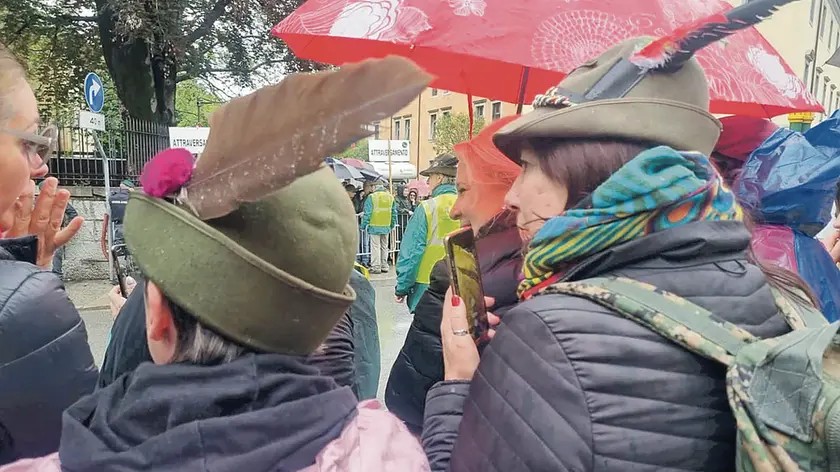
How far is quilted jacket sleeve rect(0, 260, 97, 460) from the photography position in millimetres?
1333

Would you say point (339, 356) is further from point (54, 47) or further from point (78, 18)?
point (54, 47)

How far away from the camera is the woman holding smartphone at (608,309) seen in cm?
103

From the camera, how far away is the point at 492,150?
8.09ft

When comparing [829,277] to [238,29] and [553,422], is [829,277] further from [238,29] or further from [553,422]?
[238,29]

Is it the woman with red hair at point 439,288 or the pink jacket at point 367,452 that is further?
the woman with red hair at point 439,288

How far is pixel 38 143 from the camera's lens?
5.41 ft

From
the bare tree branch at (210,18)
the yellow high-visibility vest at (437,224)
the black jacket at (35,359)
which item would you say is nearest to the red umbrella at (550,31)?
the black jacket at (35,359)

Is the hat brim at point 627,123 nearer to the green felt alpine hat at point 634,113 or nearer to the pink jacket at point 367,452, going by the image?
the green felt alpine hat at point 634,113

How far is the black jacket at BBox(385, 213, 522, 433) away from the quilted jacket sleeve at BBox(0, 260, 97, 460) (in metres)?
1.09

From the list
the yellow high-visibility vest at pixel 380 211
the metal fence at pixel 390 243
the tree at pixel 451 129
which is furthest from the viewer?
the tree at pixel 451 129

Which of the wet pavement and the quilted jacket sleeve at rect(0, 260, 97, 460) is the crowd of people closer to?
the quilted jacket sleeve at rect(0, 260, 97, 460)

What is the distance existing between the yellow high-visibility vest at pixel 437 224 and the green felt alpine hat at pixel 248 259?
4.35m

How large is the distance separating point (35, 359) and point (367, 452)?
2.68ft

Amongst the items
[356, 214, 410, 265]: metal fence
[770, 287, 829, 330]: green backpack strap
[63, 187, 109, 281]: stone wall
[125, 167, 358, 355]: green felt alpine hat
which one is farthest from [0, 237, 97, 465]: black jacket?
[356, 214, 410, 265]: metal fence
